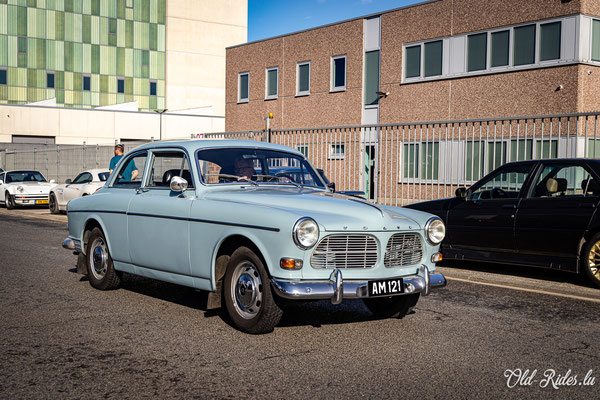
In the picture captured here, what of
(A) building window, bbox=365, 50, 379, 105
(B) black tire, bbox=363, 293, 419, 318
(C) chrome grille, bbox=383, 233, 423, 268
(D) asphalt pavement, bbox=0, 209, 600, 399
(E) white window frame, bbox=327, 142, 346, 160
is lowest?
(D) asphalt pavement, bbox=0, 209, 600, 399

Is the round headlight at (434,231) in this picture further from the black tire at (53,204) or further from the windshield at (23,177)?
the windshield at (23,177)

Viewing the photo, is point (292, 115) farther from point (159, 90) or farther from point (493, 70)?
point (159, 90)

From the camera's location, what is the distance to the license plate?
5480mm

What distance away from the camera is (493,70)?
859 inches

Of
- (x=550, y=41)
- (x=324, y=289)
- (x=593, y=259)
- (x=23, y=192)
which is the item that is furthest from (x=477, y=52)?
(x=324, y=289)

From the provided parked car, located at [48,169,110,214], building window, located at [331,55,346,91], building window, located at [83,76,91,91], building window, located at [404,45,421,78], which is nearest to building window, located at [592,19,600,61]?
building window, located at [404,45,421,78]

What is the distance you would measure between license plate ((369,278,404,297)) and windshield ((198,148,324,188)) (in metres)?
1.82

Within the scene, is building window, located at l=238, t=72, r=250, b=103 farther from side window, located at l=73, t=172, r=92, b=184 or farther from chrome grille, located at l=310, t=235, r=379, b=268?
chrome grille, located at l=310, t=235, r=379, b=268

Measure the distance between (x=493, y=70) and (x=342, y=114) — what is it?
7139mm

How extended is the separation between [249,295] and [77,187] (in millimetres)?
16037

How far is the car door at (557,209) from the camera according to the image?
8.46 meters

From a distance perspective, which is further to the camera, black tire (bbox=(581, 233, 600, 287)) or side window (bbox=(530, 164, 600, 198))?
side window (bbox=(530, 164, 600, 198))

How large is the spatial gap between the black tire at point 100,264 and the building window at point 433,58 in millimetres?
17917

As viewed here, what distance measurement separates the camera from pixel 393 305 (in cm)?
639
